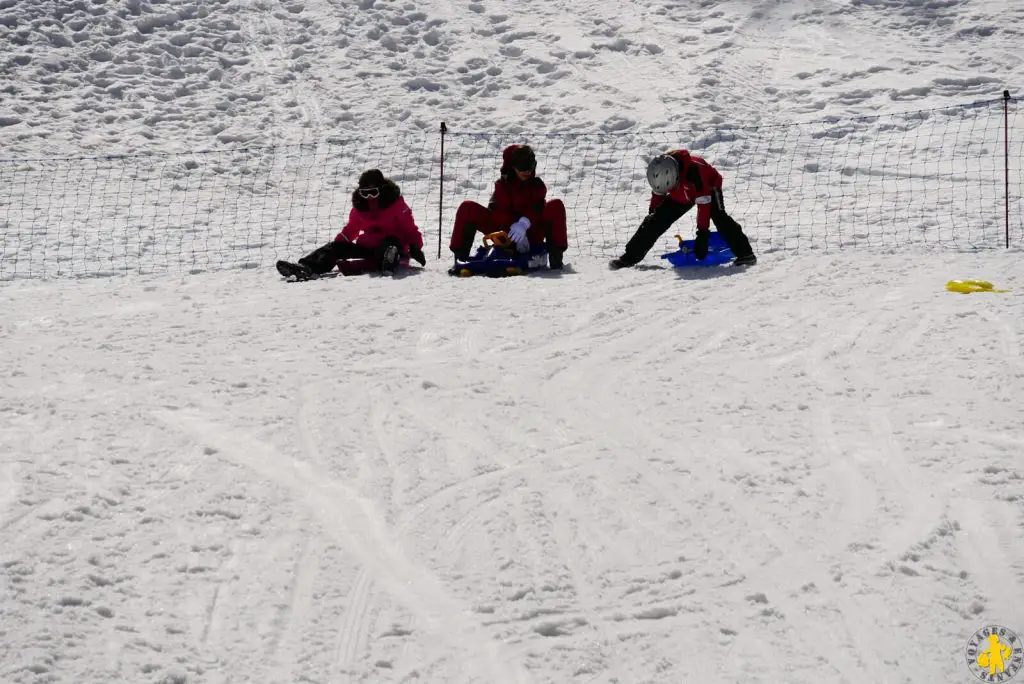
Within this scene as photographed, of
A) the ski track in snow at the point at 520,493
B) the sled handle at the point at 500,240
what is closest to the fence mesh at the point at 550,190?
the sled handle at the point at 500,240

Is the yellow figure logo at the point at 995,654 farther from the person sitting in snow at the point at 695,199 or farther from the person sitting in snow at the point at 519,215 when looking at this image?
the person sitting in snow at the point at 519,215

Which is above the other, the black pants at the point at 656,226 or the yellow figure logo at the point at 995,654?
the black pants at the point at 656,226

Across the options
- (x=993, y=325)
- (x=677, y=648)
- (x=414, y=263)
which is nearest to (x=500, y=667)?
(x=677, y=648)

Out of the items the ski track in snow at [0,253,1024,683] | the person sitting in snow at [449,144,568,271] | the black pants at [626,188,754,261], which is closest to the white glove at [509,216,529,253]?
the person sitting in snow at [449,144,568,271]

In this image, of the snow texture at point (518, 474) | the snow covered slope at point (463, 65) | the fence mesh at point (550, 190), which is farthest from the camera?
the snow covered slope at point (463, 65)

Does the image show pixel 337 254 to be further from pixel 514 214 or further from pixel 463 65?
pixel 463 65

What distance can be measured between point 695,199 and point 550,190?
10.6 ft

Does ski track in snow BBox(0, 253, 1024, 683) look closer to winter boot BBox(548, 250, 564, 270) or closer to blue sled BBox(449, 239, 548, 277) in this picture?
blue sled BBox(449, 239, 548, 277)

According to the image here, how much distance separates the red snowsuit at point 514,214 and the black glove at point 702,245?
1.01 metres

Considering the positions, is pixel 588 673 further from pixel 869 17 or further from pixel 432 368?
pixel 869 17

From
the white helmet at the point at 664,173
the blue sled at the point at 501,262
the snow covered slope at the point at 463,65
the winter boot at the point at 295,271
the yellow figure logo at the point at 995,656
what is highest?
the snow covered slope at the point at 463,65

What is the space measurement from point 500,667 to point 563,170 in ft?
30.5

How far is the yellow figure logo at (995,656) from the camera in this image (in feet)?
10.4

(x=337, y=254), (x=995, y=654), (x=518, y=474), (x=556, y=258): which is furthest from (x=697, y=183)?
(x=995, y=654)
